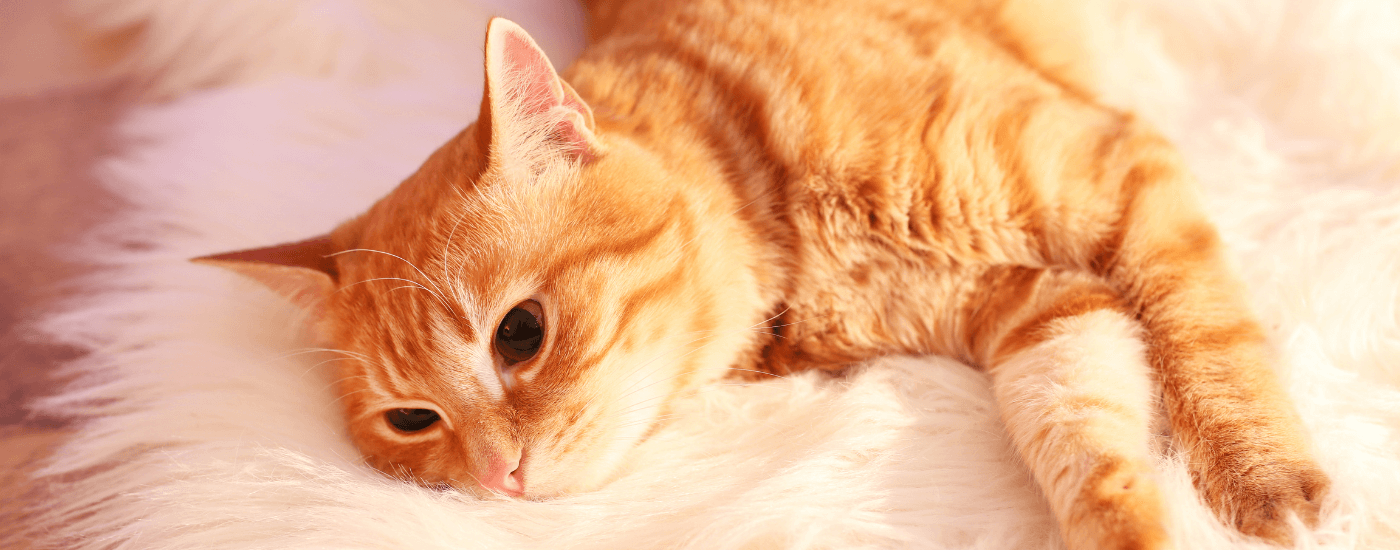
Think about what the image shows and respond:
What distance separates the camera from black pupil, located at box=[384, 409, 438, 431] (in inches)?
39.9

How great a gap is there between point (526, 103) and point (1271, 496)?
0.94m

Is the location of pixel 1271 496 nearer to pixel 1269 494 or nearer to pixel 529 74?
pixel 1269 494

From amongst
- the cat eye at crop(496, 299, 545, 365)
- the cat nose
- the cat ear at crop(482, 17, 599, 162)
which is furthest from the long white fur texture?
the cat ear at crop(482, 17, 599, 162)

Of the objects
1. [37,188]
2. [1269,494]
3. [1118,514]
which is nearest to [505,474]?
[1118,514]

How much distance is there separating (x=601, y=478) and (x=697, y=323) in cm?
24

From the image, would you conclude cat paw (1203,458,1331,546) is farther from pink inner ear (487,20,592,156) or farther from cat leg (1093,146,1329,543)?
pink inner ear (487,20,592,156)

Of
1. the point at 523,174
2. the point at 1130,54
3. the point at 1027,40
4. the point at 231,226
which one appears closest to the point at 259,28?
the point at 231,226

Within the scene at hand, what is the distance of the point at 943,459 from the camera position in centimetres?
88

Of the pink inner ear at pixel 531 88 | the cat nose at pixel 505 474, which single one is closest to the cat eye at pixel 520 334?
the cat nose at pixel 505 474

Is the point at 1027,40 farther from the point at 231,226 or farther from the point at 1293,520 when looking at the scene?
the point at 231,226

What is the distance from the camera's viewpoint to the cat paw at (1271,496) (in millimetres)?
764

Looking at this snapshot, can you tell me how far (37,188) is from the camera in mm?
1402

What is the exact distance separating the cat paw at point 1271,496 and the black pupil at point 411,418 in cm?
95

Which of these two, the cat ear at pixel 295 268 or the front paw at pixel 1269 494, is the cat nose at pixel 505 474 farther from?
the front paw at pixel 1269 494
